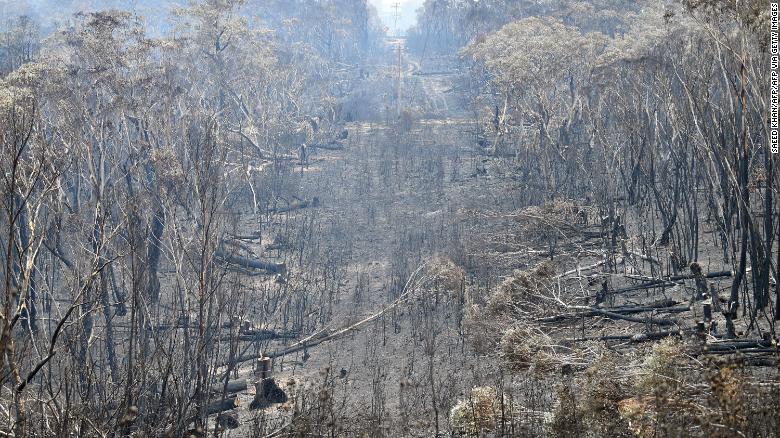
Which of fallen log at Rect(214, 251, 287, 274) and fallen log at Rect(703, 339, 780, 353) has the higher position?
fallen log at Rect(703, 339, 780, 353)

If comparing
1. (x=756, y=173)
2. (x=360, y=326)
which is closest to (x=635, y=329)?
(x=756, y=173)

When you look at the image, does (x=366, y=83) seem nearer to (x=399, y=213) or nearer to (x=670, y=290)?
(x=399, y=213)

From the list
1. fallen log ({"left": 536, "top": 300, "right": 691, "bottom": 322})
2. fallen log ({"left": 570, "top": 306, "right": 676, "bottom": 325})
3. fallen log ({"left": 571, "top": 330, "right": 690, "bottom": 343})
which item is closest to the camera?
fallen log ({"left": 571, "top": 330, "right": 690, "bottom": 343})

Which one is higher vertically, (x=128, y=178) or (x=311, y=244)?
(x=128, y=178)

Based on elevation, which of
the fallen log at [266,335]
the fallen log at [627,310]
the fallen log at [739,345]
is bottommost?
the fallen log at [266,335]

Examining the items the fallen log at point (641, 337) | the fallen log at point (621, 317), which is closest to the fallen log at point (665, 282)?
the fallen log at point (621, 317)

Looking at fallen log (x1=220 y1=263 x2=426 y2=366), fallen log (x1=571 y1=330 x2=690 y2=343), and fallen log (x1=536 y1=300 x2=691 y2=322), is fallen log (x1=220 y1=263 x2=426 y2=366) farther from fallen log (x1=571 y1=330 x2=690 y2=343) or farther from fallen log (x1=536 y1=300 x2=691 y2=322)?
fallen log (x1=571 y1=330 x2=690 y2=343)

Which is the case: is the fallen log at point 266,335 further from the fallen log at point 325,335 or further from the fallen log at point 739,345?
the fallen log at point 739,345

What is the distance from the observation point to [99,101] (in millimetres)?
22781

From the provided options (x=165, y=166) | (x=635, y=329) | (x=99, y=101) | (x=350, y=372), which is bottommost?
(x=350, y=372)

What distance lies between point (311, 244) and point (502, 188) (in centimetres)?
716

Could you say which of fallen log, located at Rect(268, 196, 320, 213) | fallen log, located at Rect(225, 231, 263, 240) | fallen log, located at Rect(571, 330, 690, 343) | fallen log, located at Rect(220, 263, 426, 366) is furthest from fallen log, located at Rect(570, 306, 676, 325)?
fallen log, located at Rect(268, 196, 320, 213)

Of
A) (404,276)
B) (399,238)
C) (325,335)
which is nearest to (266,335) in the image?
(325,335)

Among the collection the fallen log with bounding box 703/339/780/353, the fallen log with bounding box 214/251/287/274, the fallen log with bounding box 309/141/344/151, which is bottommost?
the fallen log with bounding box 214/251/287/274
